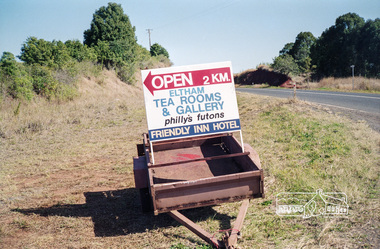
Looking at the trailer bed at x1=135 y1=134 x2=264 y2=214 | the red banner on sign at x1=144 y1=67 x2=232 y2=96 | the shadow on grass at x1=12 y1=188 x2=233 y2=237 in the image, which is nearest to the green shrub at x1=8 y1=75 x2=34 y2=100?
the shadow on grass at x1=12 y1=188 x2=233 y2=237

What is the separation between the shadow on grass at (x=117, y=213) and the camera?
15.5 feet

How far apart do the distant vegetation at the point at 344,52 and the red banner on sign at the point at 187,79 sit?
126 feet

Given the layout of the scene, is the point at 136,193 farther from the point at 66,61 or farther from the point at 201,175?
the point at 66,61

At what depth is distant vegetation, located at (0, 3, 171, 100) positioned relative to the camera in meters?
15.4

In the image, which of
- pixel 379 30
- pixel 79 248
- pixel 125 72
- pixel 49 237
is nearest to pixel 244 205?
pixel 79 248

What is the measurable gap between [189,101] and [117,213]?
2.46 m

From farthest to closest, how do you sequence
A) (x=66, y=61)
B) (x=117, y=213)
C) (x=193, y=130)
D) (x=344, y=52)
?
(x=344, y=52) → (x=66, y=61) → (x=117, y=213) → (x=193, y=130)

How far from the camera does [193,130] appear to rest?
4852 millimetres

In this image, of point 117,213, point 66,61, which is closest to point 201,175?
point 117,213

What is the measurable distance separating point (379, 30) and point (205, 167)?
1667 inches

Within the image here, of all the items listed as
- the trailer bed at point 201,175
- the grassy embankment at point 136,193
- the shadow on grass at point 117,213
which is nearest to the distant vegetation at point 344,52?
the grassy embankment at point 136,193

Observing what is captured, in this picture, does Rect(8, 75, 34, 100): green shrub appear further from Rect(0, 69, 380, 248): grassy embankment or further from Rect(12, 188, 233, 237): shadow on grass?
Rect(12, 188, 233, 237): shadow on grass

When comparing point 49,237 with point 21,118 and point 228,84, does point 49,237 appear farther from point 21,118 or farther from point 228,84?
point 21,118

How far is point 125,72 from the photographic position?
107 feet
